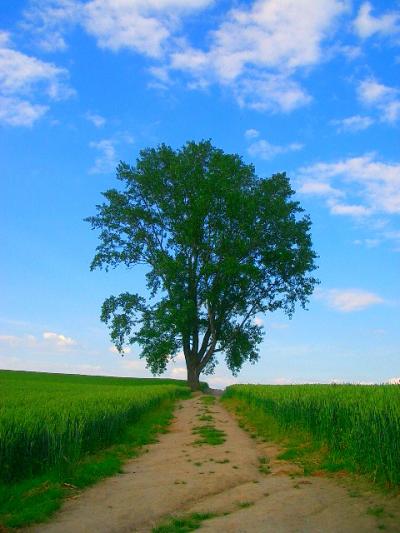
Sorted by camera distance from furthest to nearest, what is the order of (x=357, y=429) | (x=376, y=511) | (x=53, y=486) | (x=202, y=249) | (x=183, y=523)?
(x=202, y=249) < (x=357, y=429) < (x=53, y=486) < (x=376, y=511) < (x=183, y=523)

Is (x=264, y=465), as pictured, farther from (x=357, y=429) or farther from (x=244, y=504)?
(x=244, y=504)

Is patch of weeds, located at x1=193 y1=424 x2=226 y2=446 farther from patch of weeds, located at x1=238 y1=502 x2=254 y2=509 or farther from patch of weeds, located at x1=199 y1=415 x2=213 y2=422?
patch of weeds, located at x1=238 y1=502 x2=254 y2=509

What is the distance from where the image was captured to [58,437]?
11.8 m

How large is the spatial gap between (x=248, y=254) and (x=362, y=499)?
112 feet

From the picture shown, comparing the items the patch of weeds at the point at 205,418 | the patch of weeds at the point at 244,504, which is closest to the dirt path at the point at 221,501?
the patch of weeds at the point at 244,504

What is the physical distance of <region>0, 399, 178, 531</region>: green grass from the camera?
8.59 m

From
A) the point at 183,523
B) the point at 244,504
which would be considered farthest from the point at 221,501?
the point at 183,523

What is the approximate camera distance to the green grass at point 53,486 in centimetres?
859

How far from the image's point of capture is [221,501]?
9.29m

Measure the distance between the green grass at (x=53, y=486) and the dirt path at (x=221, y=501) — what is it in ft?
0.89

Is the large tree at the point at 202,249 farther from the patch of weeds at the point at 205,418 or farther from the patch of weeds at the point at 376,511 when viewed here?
the patch of weeds at the point at 376,511

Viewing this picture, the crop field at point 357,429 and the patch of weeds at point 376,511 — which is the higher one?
the crop field at point 357,429

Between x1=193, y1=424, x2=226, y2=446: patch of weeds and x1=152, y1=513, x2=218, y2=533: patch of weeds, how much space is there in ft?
23.7

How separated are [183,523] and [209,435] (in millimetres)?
9243
